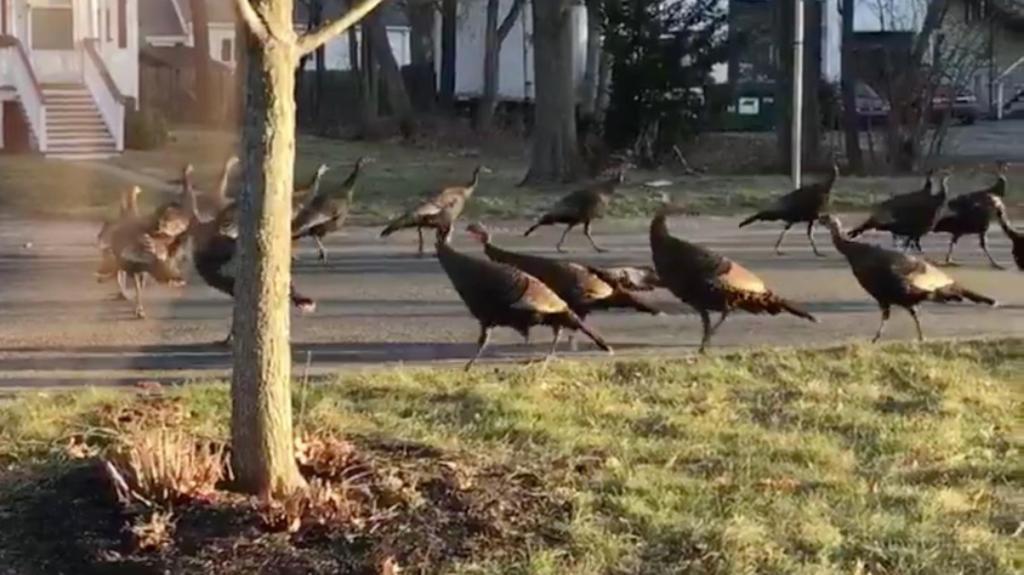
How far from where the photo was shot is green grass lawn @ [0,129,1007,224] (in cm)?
2234

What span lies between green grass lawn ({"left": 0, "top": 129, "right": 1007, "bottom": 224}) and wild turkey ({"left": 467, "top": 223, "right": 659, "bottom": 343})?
1022 cm

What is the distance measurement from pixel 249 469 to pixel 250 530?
1.29 ft

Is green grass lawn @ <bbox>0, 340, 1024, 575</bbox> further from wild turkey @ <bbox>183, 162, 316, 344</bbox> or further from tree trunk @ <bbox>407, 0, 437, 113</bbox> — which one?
tree trunk @ <bbox>407, 0, 437, 113</bbox>

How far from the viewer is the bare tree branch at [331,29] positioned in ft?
21.5

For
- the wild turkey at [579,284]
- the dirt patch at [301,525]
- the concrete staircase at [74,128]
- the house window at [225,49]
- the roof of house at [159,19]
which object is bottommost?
the dirt patch at [301,525]

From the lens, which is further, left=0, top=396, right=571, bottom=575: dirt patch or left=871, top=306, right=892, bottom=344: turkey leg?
left=871, top=306, right=892, bottom=344: turkey leg

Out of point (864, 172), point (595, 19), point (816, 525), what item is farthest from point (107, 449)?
point (595, 19)

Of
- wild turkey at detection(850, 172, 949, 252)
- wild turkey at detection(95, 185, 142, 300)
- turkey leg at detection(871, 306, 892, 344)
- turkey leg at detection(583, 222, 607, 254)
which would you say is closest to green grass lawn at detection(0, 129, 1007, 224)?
turkey leg at detection(583, 222, 607, 254)

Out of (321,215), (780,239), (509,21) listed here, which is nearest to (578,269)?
(321,215)

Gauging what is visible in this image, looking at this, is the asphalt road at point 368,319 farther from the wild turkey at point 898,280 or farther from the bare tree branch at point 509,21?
the bare tree branch at point 509,21

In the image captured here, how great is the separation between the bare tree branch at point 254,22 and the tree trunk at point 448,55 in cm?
4325

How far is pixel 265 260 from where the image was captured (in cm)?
640

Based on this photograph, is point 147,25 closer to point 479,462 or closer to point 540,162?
point 540,162

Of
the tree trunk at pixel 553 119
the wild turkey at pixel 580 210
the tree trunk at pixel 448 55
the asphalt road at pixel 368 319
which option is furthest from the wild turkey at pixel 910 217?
the tree trunk at pixel 448 55
